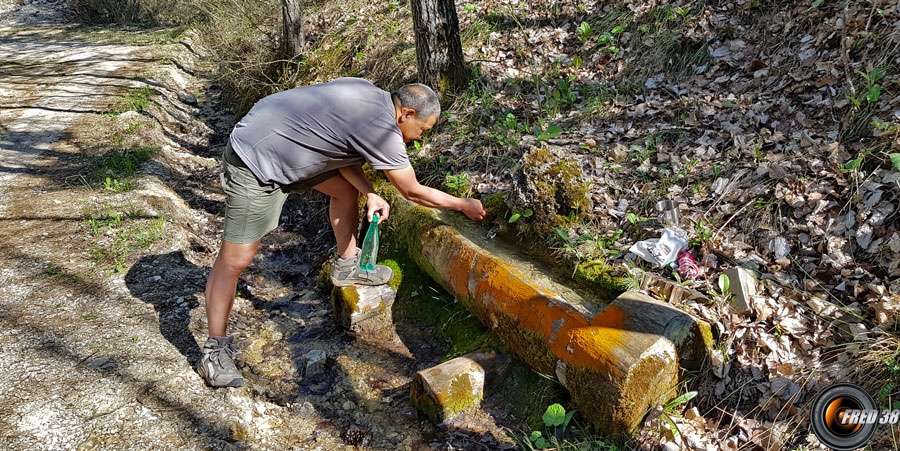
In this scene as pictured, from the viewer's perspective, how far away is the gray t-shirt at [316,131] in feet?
9.31

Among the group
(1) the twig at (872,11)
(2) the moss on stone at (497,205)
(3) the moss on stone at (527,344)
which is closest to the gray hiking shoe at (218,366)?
(3) the moss on stone at (527,344)

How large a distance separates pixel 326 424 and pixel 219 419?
57 cm

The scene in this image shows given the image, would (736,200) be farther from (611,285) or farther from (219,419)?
(219,419)

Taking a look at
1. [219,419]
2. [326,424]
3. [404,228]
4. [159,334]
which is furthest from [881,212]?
[159,334]

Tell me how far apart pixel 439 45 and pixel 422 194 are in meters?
2.57

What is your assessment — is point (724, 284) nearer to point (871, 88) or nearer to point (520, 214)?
point (520, 214)

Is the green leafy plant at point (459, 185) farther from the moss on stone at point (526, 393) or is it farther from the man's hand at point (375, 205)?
the moss on stone at point (526, 393)

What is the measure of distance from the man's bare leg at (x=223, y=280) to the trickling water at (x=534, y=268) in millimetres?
1397

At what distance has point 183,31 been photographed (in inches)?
520

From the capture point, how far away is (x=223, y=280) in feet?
9.87

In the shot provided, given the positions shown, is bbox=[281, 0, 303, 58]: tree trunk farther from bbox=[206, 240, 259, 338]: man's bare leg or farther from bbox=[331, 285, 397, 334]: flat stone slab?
bbox=[206, 240, 259, 338]: man's bare leg

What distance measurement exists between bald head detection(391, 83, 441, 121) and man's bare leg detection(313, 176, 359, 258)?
780 millimetres

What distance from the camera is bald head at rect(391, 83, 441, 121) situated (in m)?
2.99

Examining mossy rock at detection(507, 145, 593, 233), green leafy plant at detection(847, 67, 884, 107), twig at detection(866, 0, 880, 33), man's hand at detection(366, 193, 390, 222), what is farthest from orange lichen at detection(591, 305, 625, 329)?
twig at detection(866, 0, 880, 33)
